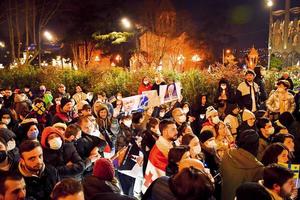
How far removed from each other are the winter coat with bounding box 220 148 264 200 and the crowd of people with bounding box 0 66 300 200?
0.04 feet

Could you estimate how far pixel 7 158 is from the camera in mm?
4754

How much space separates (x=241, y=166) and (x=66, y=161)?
2259mm

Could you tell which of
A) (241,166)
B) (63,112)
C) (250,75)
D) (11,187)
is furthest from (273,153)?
(250,75)

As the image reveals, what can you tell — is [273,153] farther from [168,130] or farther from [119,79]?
[119,79]

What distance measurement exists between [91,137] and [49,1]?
24122 millimetres

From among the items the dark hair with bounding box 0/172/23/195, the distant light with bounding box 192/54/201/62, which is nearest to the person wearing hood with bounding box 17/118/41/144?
the dark hair with bounding box 0/172/23/195

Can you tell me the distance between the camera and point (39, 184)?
4199mm

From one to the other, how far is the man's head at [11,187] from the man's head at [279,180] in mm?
2292

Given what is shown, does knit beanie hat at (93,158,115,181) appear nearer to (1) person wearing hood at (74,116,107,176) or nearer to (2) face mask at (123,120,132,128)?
(1) person wearing hood at (74,116,107,176)

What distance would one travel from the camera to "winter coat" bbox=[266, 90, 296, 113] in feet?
29.5

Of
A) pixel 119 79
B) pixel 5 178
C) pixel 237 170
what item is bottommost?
pixel 237 170

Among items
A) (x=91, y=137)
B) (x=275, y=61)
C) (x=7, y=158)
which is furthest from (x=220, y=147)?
(x=275, y=61)

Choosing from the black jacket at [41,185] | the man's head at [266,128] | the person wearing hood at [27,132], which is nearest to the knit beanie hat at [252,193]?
the black jacket at [41,185]

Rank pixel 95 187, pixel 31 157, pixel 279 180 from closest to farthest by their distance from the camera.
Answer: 1. pixel 279 180
2. pixel 95 187
3. pixel 31 157
